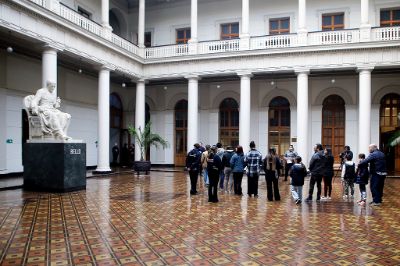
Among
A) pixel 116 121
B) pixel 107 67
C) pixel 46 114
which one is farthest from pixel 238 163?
pixel 116 121

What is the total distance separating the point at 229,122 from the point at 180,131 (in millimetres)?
3532

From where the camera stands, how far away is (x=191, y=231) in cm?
673

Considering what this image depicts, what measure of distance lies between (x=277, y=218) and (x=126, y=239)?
353cm

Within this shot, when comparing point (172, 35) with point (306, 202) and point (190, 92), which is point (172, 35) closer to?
point (190, 92)

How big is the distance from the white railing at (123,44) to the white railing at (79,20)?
1059 millimetres

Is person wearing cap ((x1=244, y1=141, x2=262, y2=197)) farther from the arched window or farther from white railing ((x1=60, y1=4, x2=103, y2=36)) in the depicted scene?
the arched window

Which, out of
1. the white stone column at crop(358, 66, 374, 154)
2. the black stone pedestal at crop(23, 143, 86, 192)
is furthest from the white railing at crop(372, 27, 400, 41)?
the black stone pedestal at crop(23, 143, 86, 192)

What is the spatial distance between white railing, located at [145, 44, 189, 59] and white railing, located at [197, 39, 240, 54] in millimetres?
978

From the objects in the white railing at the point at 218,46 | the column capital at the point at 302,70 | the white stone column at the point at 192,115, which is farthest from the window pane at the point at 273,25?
the white stone column at the point at 192,115

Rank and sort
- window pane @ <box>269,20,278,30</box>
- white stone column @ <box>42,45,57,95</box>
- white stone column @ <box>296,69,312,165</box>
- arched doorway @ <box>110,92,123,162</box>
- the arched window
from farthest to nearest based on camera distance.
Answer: arched doorway @ <box>110,92,123,162</box> < the arched window < window pane @ <box>269,20,278,30</box> < white stone column @ <box>296,69,312,165</box> < white stone column @ <box>42,45,57,95</box>

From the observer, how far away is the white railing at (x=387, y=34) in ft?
58.9

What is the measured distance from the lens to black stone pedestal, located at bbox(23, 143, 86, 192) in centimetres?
1145

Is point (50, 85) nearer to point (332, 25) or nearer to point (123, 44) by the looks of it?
point (123, 44)

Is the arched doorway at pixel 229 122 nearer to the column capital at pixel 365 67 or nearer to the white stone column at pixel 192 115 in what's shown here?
the white stone column at pixel 192 115
